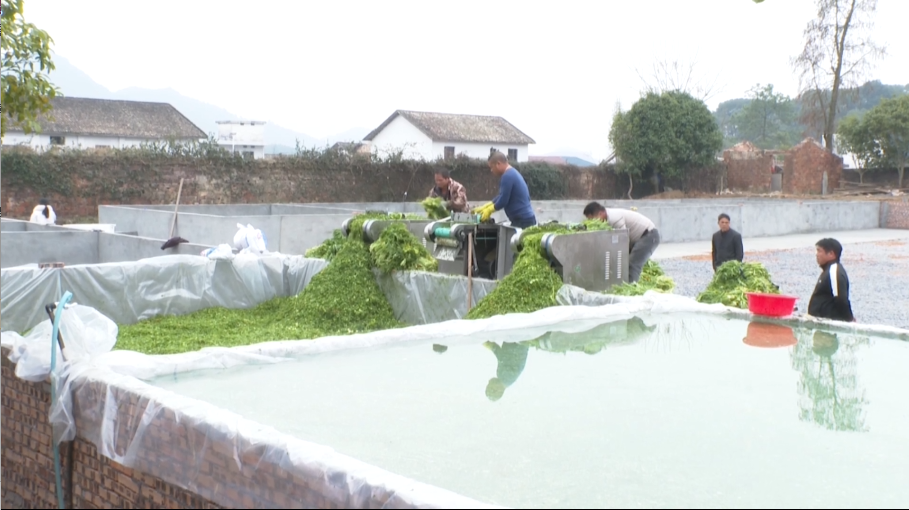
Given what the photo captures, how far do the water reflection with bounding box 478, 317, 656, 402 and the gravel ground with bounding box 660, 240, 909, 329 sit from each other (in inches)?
198

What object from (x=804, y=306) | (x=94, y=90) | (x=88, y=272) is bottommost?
(x=804, y=306)

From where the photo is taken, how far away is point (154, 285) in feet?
29.7

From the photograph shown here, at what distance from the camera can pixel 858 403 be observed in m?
5.06

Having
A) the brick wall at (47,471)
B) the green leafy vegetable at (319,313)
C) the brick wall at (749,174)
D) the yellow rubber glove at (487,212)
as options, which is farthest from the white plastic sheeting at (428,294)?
the brick wall at (749,174)

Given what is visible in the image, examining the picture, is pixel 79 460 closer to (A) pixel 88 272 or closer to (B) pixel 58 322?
(B) pixel 58 322

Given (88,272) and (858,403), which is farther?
(88,272)

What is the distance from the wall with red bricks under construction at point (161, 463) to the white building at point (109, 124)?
42078mm

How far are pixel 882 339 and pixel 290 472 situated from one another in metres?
5.35

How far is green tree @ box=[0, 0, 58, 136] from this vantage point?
6.60 m

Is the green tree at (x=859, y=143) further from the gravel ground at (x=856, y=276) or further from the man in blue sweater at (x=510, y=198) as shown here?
the man in blue sweater at (x=510, y=198)

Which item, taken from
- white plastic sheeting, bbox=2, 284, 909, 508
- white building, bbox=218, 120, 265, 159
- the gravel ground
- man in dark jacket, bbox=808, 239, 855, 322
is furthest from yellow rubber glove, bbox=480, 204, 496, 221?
white building, bbox=218, 120, 265, 159

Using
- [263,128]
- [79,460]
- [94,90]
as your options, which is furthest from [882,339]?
[94,90]

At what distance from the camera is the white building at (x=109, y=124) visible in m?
45.5

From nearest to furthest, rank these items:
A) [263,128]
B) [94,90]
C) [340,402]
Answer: [340,402], [263,128], [94,90]
